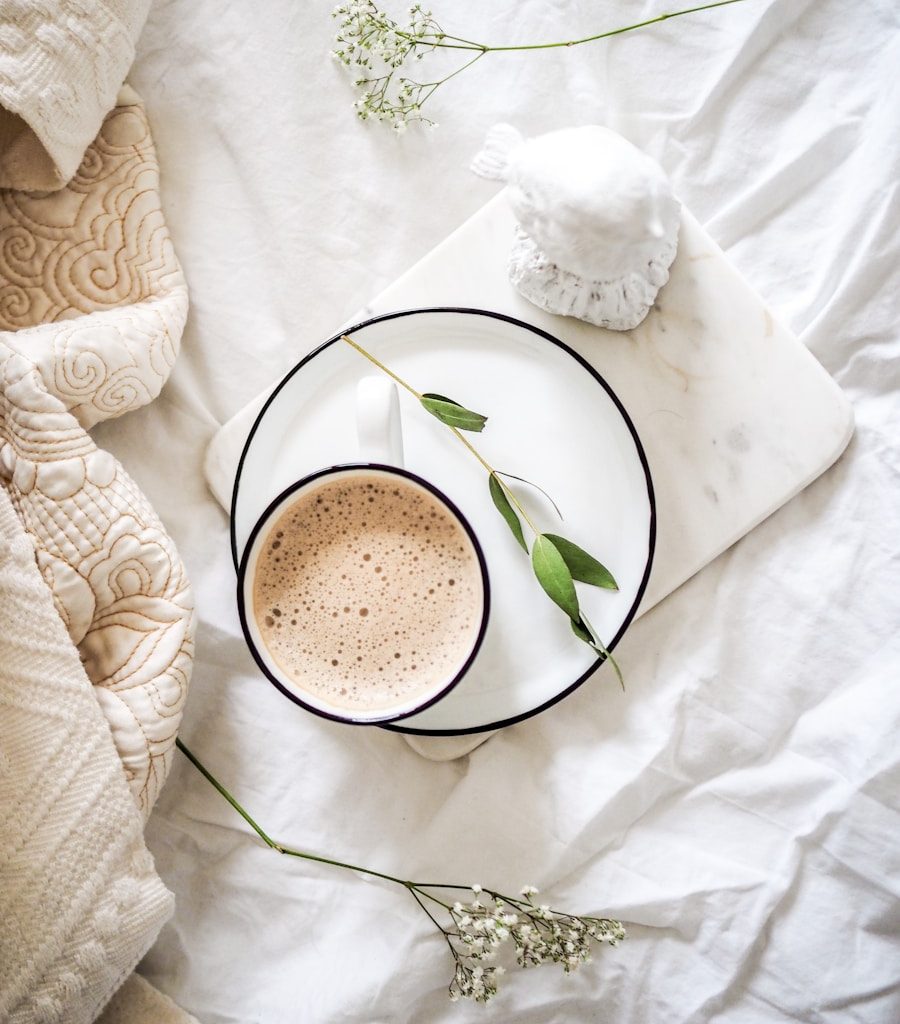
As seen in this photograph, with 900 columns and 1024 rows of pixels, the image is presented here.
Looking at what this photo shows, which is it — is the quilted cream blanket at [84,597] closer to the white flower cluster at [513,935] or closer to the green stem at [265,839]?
the green stem at [265,839]

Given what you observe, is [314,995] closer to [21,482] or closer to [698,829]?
[698,829]

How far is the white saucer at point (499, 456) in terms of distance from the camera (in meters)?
0.84

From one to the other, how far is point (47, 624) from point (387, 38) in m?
0.72

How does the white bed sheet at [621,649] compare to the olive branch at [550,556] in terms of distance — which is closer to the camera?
the olive branch at [550,556]

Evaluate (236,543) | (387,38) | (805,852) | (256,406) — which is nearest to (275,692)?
(236,543)

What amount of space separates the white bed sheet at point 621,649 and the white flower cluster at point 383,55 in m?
0.03

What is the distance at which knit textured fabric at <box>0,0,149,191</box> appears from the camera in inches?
31.6

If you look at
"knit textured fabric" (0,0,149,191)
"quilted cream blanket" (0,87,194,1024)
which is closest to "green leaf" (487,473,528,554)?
"quilted cream blanket" (0,87,194,1024)

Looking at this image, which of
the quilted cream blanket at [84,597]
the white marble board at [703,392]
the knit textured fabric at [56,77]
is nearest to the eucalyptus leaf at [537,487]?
the white marble board at [703,392]

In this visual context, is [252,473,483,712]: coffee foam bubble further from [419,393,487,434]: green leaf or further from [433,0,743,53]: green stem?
[433,0,743,53]: green stem

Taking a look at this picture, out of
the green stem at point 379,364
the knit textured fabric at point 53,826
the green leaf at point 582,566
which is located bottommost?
the knit textured fabric at point 53,826

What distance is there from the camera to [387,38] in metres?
0.92

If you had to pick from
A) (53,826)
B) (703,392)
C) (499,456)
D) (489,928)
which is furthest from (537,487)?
(53,826)

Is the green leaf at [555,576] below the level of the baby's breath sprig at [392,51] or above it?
below
